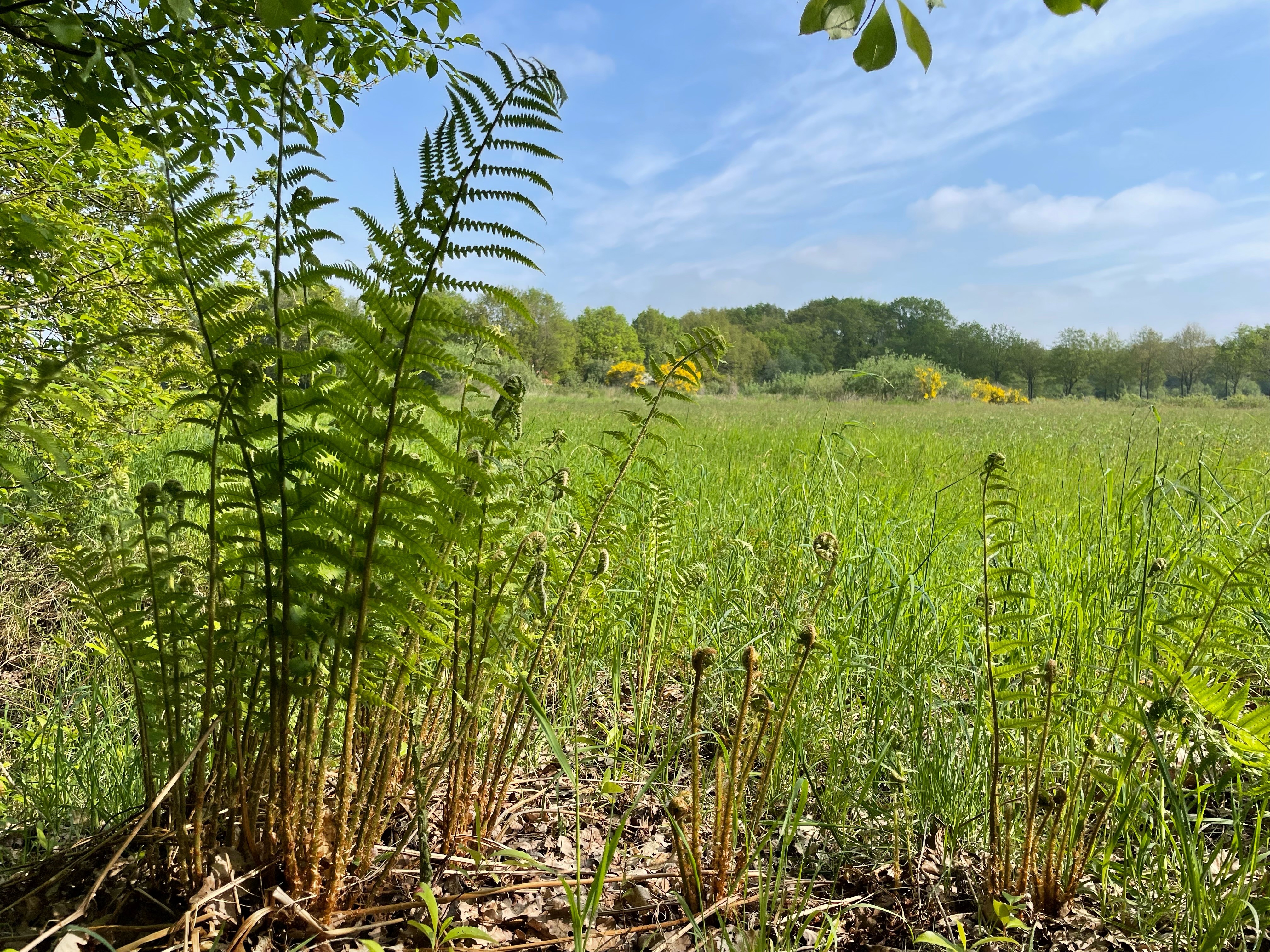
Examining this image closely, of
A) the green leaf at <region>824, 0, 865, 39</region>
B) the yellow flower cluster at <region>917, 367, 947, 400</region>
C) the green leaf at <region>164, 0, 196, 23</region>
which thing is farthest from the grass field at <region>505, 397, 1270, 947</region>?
the yellow flower cluster at <region>917, 367, 947, 400</region>

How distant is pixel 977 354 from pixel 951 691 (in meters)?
75.6

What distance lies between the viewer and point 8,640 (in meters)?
3.75

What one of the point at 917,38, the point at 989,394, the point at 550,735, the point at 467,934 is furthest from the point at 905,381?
the point at 467,934

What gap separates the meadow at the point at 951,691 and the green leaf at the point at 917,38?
2.44ft

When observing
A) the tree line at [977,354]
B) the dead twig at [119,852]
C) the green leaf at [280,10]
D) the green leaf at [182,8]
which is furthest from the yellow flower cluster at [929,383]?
the dead twig at [119,852]

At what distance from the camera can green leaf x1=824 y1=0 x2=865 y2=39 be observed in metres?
0.95

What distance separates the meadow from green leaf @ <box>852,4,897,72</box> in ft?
2.53

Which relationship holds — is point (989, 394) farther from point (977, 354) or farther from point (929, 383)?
point (977, 354)

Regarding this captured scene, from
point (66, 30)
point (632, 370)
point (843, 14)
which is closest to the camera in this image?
point (843, 14)

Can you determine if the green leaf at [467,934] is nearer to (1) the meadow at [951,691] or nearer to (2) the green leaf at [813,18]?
(1) the meadow at [951,691]

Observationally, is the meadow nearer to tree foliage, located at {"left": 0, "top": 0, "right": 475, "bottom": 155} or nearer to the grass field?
the grass field

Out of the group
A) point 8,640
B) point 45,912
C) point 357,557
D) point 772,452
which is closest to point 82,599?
point 45,912

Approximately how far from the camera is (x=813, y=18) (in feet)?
3.15

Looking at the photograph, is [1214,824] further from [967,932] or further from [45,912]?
[45,912]
